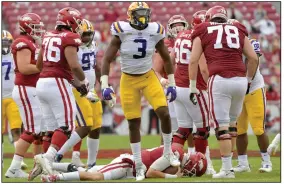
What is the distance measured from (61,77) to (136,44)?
3.06 feet

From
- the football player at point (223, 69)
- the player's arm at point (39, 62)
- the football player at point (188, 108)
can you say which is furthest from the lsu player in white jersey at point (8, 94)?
the football player at point (223, 69)

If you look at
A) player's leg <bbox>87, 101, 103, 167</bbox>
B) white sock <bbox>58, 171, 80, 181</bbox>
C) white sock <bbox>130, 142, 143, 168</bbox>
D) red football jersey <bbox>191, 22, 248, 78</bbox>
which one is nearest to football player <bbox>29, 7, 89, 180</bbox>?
white sock <bbox>58, 171, 80, 181</bbox>

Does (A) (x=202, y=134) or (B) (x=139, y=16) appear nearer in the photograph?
(B) (x=139, y=16)

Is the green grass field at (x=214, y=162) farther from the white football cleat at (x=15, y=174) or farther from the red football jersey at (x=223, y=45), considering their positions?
the red football jersey at (x=223, y=45)

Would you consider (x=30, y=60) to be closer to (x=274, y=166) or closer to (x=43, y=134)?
(x=43, y=134)

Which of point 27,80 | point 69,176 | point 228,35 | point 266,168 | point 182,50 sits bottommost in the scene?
point 266,168

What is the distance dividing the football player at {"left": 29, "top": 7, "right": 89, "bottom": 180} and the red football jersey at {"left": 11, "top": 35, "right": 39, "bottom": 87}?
1.78 ft

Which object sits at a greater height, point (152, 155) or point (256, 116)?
point (256, 116)

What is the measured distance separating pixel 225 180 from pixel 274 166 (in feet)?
8.25

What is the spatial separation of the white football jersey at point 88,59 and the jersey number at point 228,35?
2027 millimetres

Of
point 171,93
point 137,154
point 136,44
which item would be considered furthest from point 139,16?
point 137,154

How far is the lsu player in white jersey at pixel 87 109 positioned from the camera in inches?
398

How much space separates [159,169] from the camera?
30.0 ft

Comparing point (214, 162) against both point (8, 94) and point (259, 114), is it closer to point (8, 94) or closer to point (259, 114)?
point (259, 114)
